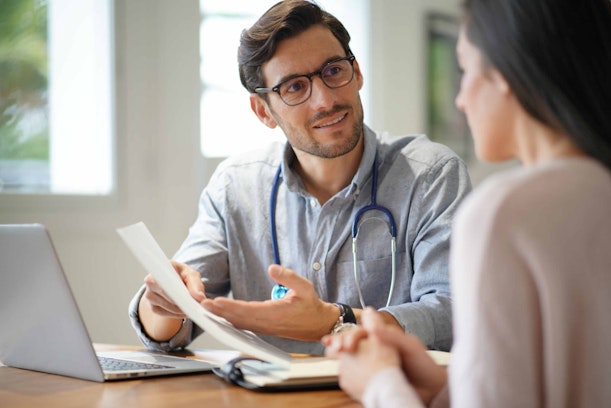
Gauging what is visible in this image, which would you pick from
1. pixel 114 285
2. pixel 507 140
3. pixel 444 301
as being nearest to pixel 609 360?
pixel 507 140

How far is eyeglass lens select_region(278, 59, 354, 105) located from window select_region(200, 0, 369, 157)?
1.29 meters

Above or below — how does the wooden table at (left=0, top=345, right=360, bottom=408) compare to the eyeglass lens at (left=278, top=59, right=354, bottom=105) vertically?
below

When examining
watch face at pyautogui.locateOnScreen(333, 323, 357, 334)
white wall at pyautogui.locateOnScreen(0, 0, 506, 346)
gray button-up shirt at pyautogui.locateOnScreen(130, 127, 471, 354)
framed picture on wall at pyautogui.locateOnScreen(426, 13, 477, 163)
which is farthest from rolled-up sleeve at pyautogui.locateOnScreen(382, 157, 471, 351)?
framed picture on wall at pyautogui.locateOnScreen(426, 13, 477, 163)

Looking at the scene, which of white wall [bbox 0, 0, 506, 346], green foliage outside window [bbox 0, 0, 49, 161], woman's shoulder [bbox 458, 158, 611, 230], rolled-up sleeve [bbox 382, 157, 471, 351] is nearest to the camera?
woman's shoulder [bbox 458, 158, 611, 230]

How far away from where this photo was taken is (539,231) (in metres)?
0.72

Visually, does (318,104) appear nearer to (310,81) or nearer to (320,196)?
(310,81)

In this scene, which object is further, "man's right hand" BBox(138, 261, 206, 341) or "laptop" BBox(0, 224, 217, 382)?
"man's right hand" BBox(138, 261, 206, 341)

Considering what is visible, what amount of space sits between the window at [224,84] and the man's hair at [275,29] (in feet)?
3.95

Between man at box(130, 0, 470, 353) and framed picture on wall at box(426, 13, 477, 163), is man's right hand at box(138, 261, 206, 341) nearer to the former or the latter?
man at box(130, 0, 470, 353)

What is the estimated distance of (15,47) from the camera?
2.74 meters

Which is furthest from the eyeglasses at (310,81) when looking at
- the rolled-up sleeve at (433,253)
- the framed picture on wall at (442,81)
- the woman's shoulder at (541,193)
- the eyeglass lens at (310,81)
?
the framed picture on wall at (442,81)

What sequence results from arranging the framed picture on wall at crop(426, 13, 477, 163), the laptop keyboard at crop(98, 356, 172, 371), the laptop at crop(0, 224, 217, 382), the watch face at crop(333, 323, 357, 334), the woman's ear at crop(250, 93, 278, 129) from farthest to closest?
the framed picture on wall at crop(426, 13, 477, 163) < the woman's ear at crop(250, 93, 278, 129) < the watch face at crop(333, 323, 357, 334) < the laptop keyboard at crop(98, 356, 172, 371) < the laptop at crop(0, 224, 217, 382)

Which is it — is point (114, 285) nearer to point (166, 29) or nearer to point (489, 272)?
point (166, 29)

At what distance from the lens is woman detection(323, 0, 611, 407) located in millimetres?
724
